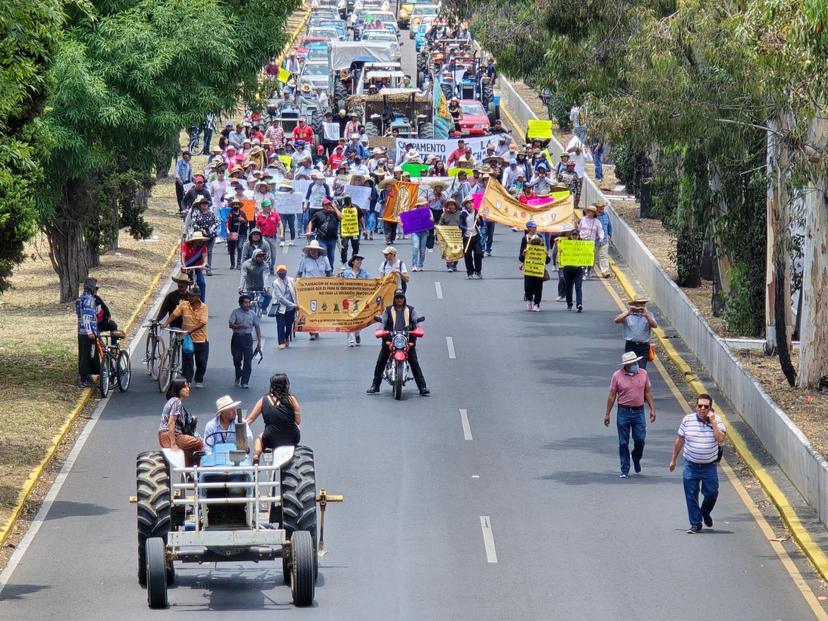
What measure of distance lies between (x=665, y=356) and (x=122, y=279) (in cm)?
1222

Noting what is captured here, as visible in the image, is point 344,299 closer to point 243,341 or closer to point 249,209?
point 243,341

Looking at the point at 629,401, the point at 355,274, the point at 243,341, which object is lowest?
the point at 243,341

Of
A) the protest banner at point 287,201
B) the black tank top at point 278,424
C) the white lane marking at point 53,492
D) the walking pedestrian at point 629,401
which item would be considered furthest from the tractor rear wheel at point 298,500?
the protest banner at point 287,201

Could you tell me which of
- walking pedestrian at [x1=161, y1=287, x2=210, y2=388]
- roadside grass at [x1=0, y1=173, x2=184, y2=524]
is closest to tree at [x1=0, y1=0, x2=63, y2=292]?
roadside grass at [x1=0, y1=173, x2=184, y2=524]

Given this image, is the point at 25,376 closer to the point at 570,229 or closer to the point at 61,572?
the point at 61,572

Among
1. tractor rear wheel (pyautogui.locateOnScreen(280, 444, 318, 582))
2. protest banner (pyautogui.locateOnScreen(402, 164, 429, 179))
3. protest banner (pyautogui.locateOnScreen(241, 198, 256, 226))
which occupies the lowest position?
tractor rear wheel (pyautogui.locateOnScreen(280, 444, 318, 582))

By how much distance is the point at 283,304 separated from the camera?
29953 millimetres

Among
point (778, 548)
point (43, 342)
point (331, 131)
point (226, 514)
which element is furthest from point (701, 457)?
point (331, 131)

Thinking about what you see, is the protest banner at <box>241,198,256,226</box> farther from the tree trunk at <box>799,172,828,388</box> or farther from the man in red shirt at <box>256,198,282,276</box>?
the tree trunk at <box>799,172,828,388</box>

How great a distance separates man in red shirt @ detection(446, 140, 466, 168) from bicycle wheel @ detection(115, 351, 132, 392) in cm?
2173

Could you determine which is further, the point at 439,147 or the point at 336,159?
the point at 439,147

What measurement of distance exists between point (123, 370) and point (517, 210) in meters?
13.9

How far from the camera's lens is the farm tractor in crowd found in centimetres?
1566

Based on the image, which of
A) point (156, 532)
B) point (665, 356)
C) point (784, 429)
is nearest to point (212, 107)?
point (665, 356)
